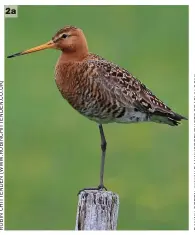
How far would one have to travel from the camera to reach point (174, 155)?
15086 mm

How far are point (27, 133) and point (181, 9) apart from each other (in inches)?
169

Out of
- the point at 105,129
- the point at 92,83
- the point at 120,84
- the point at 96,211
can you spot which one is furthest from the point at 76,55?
the point at 105,129

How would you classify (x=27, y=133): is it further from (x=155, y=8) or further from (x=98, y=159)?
(x=155, y=8)

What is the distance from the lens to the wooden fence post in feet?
30.4

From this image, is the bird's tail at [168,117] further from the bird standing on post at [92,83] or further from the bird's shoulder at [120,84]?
the bird standing on post at [92,83]

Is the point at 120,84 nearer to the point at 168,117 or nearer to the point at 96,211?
the point at 168,117

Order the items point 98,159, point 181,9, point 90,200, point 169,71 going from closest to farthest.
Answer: point 90,200 → point 98,159 → point 169,71 → point 181,9

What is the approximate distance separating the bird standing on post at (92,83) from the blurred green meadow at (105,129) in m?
2.25

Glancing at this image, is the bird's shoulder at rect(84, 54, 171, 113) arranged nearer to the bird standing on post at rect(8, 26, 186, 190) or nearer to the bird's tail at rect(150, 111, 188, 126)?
the bird standing on post at rect(8, 26, 186, 190)

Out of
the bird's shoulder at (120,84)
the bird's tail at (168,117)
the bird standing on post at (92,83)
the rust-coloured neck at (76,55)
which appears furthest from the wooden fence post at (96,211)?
the bird's tail at (168,117)

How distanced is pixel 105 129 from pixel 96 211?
6.37 m

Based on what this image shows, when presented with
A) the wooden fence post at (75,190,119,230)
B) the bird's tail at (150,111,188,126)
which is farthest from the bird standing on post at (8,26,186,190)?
the wooden fence post at (75,190,119,230)

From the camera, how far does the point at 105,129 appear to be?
15.7 metres
